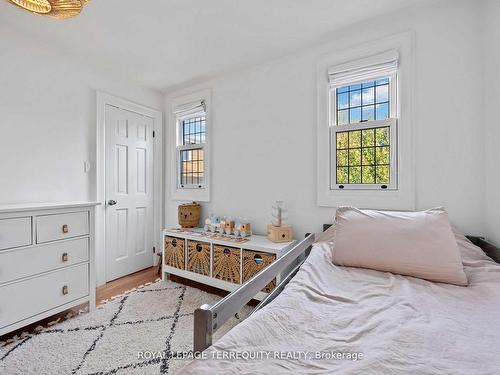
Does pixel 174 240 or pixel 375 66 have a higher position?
pixel 375 66

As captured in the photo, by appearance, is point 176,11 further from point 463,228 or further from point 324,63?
point 463,228

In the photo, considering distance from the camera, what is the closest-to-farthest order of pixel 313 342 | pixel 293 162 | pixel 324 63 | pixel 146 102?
pixel 313 342
pixel 324 63
pixel 293 162
pixel 146 102

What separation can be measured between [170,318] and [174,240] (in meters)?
0.93

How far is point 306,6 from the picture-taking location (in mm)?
1851

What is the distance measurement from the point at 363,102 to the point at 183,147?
222cm

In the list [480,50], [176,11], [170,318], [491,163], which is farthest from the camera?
[170,318]

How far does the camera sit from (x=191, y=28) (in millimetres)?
2092

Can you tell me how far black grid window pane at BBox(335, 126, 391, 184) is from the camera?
211cm

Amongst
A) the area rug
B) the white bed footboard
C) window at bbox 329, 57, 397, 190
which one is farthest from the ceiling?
the area rug

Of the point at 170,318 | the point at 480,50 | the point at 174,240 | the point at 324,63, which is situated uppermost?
the point at 324,63

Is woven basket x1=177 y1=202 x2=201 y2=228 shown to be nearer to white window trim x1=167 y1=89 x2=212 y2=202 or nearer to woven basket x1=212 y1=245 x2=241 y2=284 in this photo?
white window trim x1=167 y1=89 x2=212 y2=202

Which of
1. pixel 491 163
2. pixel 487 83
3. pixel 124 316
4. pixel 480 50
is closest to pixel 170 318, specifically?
pixel 124 316

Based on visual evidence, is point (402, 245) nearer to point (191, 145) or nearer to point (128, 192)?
point (191, 145)

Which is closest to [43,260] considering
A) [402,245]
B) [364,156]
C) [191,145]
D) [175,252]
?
[175,252]
